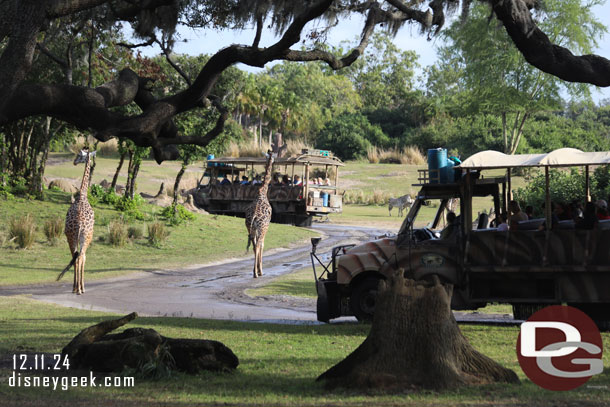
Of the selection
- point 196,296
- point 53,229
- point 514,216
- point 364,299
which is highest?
point 514,216

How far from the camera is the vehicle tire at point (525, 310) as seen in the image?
1333 centimetres

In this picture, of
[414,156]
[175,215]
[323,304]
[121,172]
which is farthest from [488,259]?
[414,156]

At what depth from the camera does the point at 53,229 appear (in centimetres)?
2781

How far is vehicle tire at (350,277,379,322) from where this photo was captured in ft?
44.7

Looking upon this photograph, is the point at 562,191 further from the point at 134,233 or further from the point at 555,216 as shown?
the point at 134,233

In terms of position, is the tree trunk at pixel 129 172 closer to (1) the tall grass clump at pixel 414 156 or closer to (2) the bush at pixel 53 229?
(2) the bush at pixel 53 229

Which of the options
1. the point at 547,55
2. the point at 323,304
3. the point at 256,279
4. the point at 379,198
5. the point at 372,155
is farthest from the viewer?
the point at 372,155

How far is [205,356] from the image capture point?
8727 mm

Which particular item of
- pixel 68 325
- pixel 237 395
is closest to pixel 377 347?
pixel 237 395

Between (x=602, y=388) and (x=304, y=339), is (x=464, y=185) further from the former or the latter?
(x=602, y=388)

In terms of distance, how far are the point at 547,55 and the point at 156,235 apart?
68.7ft

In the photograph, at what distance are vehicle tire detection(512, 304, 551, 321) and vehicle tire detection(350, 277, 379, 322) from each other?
255cm

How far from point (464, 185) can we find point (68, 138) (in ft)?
99.1

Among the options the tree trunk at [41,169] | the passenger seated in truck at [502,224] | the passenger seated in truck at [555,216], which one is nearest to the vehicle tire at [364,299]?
the passenger seated in truck at [502,224]
